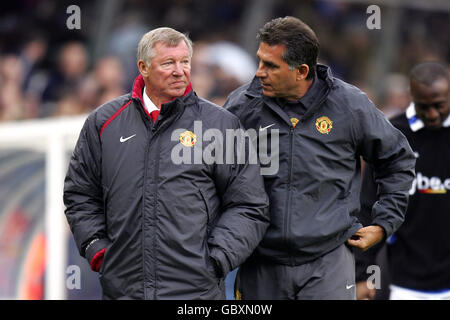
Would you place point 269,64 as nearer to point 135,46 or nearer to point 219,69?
point 219,69

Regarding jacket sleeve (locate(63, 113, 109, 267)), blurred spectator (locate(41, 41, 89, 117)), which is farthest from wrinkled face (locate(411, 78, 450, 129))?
blurred spectator (locate(41, 41, 89, 117))

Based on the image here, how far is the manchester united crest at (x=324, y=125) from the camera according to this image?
3.73 m

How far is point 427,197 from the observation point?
4.58 m

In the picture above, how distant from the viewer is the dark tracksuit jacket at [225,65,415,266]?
366 cm

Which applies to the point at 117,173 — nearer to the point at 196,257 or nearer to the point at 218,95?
the point at 196,257

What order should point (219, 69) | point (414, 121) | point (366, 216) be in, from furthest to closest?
point (219, 69)
point (414, 121)
point (366, 216)

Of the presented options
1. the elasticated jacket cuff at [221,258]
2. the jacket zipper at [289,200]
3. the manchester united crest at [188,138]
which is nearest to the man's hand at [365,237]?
the jacket zipper at [289,200]

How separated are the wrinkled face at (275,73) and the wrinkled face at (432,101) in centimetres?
105

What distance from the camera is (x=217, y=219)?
11.9 feet

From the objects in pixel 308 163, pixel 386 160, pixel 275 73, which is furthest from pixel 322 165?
pixel 275 73

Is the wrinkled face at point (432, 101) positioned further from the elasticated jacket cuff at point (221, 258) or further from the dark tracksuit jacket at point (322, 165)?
the elasticated jacket cuff at point (221, 258)

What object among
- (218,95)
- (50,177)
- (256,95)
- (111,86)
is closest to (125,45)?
(111,86)

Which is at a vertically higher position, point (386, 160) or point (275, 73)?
point (275, 73)

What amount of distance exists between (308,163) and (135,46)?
5257mm
